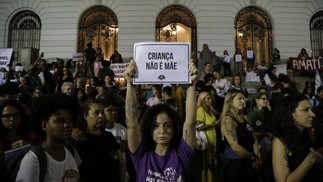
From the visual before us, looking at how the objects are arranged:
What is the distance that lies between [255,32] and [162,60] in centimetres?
1858

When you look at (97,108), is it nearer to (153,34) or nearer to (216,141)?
(216,141)

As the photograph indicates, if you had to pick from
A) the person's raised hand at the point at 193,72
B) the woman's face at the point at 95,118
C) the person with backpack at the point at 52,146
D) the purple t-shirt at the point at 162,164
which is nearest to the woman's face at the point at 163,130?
the purple t-shirt at the point at 162,164

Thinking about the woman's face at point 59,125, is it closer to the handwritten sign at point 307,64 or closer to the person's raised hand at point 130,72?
the person's raised hand at point 130,72

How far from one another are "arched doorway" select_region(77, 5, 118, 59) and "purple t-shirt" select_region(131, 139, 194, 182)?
17924 mm

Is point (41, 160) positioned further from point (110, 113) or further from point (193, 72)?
point (110, 113)

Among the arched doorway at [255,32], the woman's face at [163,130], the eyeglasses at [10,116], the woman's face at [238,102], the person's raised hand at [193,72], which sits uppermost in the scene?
the arched doorway at [255,32]

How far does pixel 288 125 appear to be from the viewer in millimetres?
2789

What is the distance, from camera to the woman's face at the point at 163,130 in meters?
2.69

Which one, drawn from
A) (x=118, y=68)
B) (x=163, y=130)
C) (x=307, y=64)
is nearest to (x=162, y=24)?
(x=118, y=68)

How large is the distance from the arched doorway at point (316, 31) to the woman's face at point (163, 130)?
20172 mm

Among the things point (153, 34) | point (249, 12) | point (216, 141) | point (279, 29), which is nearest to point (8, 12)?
point (153, 34)

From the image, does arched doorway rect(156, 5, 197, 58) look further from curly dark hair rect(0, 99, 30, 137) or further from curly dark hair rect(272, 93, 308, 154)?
curly dark hair rect(272, 93, 308, 154)

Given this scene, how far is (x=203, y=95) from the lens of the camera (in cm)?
559

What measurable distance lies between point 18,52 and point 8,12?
442 cm
